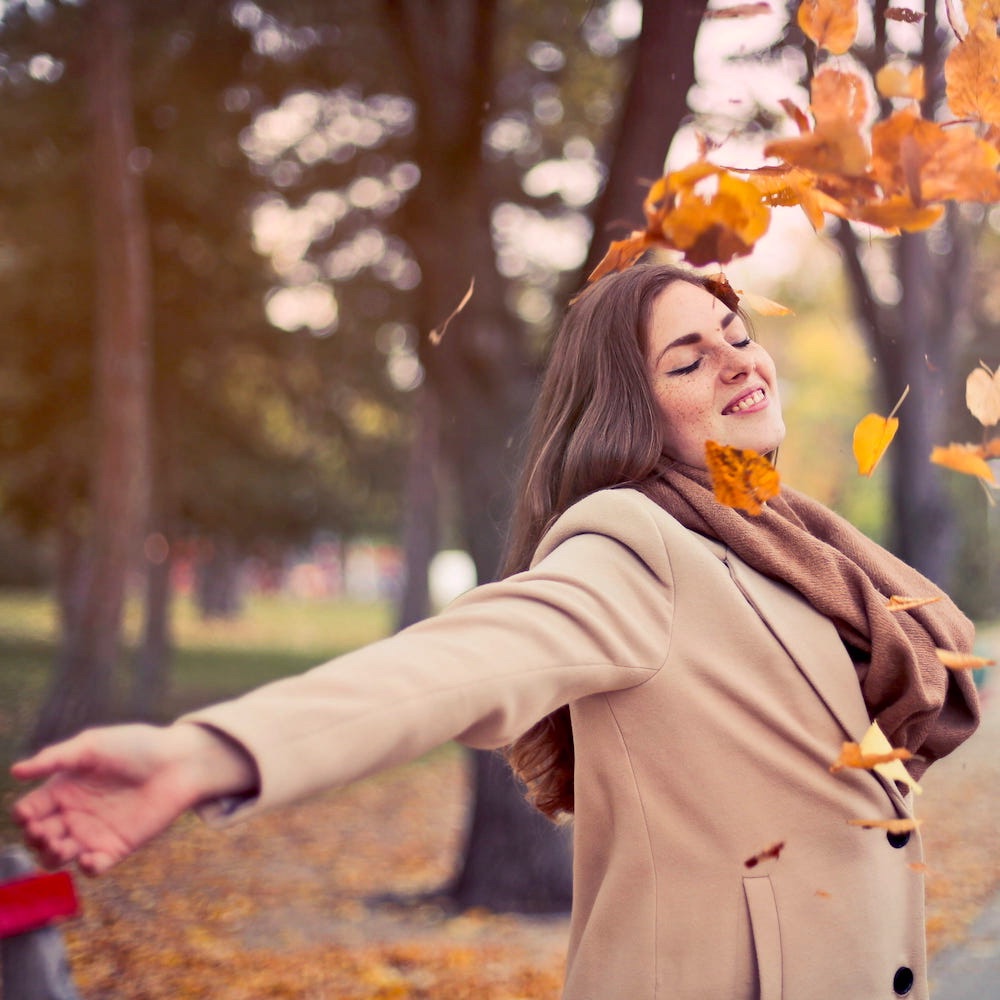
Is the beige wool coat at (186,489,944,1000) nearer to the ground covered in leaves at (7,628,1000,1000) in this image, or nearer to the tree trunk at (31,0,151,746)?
the ground covered in leaves at (7,628,1000,1000)

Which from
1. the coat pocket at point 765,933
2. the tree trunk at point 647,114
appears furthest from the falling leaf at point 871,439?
the tree trunk at point 647,114

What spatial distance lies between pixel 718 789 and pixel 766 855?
0.12 meters

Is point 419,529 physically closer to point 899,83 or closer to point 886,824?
point 886,824

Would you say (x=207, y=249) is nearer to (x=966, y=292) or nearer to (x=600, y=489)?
(x=966, y=292)

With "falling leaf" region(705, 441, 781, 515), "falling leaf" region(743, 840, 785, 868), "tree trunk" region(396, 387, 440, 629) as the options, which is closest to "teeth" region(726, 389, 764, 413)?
"falling leaf" region(705, 441, 781, 515)

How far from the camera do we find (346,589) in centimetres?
5425

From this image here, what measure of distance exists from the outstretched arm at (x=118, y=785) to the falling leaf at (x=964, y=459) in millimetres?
1272

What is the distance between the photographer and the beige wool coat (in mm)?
1765

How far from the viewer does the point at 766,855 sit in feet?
5.86

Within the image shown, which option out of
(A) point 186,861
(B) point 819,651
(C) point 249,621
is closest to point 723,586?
(B) point 819,651

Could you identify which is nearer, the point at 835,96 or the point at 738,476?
the point at 835,96

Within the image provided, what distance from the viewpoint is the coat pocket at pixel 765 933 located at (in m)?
1.76

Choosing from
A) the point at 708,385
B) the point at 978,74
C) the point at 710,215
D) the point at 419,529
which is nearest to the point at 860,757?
the point at 708,385

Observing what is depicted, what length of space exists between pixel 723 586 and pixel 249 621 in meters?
32.4
